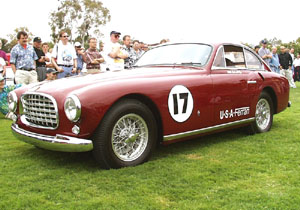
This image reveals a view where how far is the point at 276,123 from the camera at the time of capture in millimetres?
6195

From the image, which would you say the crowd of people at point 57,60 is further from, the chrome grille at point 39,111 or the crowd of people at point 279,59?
the crowd of people at point 279,59

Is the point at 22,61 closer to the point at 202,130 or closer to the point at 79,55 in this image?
the point at 79,55

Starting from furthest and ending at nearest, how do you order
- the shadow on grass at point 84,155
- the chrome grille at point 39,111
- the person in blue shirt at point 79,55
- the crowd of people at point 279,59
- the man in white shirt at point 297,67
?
the man in white shirt at point 297,67
the crowd of people at point 279,59
the person in blue shirt at point 79,55
the shadow on grass at point 84,155
the chrome grille at point 39,111

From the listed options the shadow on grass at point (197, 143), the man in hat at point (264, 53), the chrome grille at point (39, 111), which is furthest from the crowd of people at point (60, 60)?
the man in hat at point (264, 53)

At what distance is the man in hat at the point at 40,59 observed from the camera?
8.01 metres

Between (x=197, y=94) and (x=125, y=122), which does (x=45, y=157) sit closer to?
(x=125, y=122)

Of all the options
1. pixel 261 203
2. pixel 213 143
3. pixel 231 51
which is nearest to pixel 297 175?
pixel 261 203

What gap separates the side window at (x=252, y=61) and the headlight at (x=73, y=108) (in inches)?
129

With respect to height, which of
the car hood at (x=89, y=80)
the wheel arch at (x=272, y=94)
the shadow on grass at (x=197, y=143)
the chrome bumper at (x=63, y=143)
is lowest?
the shadow on grass at (x=197, y=143)

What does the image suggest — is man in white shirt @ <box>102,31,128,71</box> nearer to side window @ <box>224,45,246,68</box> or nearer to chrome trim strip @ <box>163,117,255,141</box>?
side window @ <box>224,45,246,68</box>

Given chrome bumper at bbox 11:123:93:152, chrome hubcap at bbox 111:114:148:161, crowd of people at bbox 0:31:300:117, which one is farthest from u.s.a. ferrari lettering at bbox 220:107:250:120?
crowd of people at bbox 0:31:300:117

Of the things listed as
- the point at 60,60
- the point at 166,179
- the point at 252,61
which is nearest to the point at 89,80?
the point at 166,179

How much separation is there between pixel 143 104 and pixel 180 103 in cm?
52

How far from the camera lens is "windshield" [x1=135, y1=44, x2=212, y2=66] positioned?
15.2 ft
